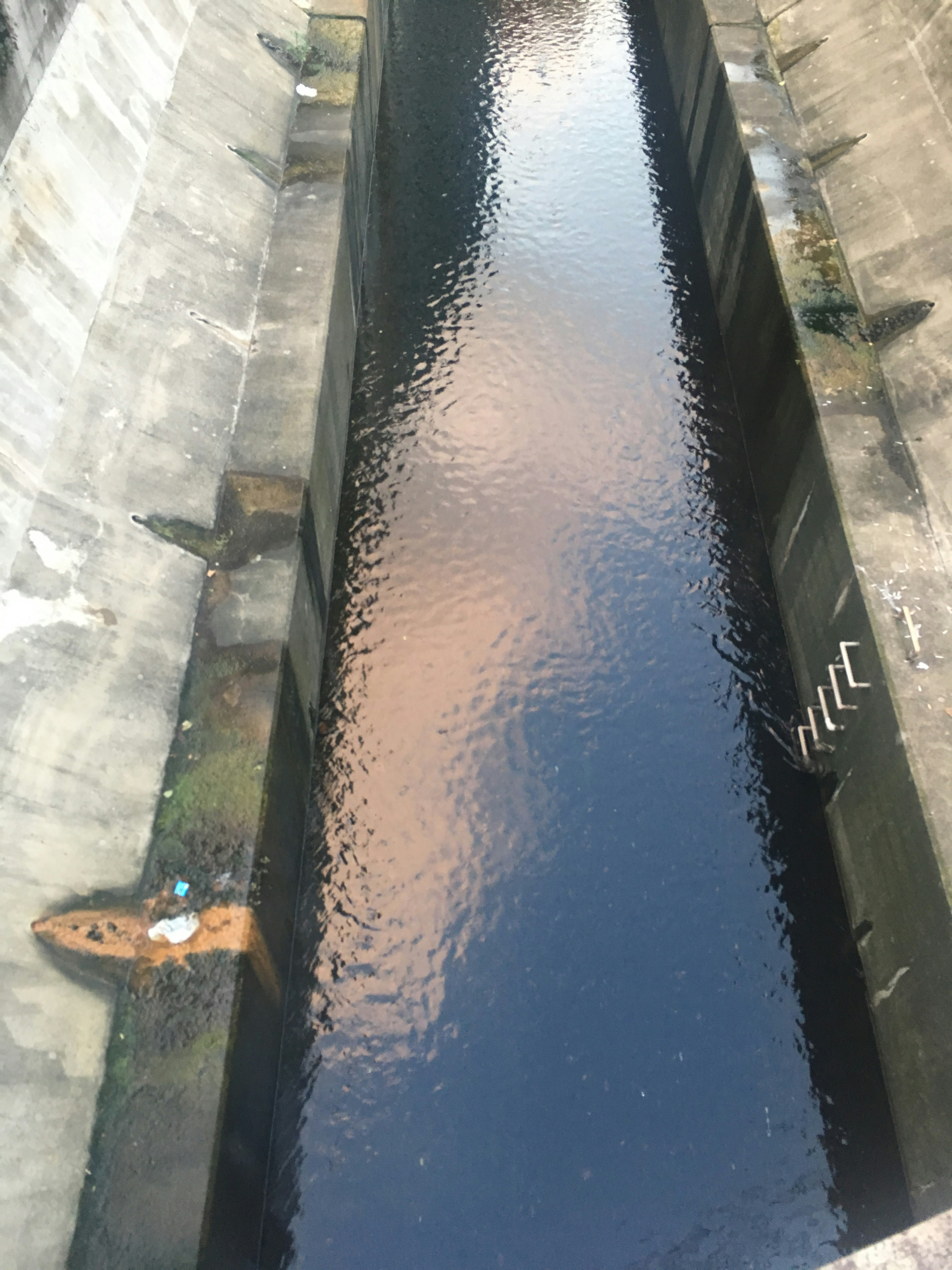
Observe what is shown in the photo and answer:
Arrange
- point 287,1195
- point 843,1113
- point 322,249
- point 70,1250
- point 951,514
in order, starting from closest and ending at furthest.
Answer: point 70,1250
point 287,1195
point 843,1113
point 951,514
point 322,249

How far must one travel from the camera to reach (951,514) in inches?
451

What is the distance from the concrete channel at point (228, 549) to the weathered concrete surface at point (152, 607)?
0.04 metres

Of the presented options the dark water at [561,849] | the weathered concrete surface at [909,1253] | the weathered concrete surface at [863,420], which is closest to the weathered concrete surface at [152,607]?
the dark water at [561,849]

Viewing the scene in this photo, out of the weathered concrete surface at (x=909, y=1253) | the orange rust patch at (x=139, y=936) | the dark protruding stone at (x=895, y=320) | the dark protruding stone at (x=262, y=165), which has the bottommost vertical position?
the weathered concrete surface at (x=909, y=1253)

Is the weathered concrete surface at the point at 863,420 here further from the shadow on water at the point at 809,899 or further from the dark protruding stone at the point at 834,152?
the shadow on water at the point at 809,899

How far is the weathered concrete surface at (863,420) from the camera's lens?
9578 mm

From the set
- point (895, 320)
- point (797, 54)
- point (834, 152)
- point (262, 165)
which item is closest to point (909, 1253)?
point (895, 320)

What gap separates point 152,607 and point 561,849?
530cm

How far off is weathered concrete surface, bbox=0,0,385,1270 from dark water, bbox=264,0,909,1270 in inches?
34.1

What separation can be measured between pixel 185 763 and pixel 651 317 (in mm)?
12071

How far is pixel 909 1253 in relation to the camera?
5.55m

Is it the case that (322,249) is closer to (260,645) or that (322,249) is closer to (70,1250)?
(260,645)

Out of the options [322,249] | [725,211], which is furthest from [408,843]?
[725,211]

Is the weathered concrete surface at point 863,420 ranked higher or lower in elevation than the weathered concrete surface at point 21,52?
lower
